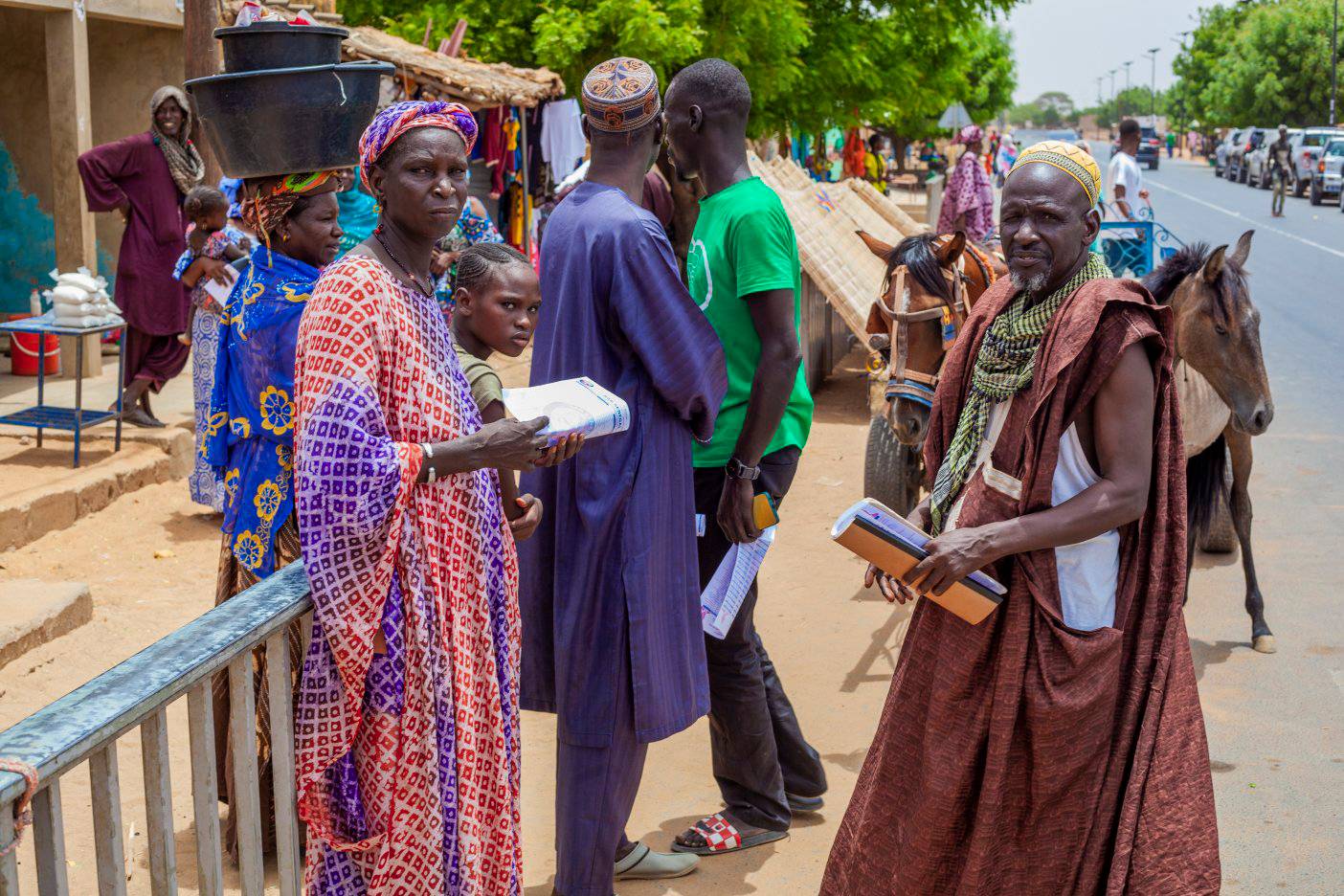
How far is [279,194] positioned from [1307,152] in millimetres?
38426

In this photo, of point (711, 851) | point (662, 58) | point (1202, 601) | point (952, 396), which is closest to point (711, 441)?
point (952, 396)

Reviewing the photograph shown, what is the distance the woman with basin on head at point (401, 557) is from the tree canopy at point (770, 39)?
1153cm

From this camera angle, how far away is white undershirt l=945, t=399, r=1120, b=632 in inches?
114

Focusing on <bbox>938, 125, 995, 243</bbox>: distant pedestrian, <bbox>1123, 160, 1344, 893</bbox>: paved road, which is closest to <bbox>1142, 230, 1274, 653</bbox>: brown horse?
<bbox>1123, 160, 1344, 893</bbox>: paved road

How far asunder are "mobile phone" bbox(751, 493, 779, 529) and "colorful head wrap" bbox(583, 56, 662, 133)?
109cm

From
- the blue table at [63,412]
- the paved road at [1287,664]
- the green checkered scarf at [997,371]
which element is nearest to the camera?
the green checkered scarf at [997,371]

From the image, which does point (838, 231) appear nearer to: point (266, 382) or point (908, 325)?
A: point (908, 325)

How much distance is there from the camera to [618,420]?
9.42ft

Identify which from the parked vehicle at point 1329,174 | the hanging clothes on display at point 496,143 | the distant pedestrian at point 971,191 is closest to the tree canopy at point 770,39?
the hanging clothes on display at point 496,143

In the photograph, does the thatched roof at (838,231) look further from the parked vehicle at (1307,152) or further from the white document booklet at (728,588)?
the parked vehicle at (1307,152)

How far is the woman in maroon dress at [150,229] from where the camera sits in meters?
8.58

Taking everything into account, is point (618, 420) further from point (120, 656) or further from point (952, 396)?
point (120, 656)

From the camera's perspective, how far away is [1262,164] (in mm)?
41250

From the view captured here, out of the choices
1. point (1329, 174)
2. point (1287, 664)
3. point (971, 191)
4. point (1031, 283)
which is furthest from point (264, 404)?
point (1329, 174)
